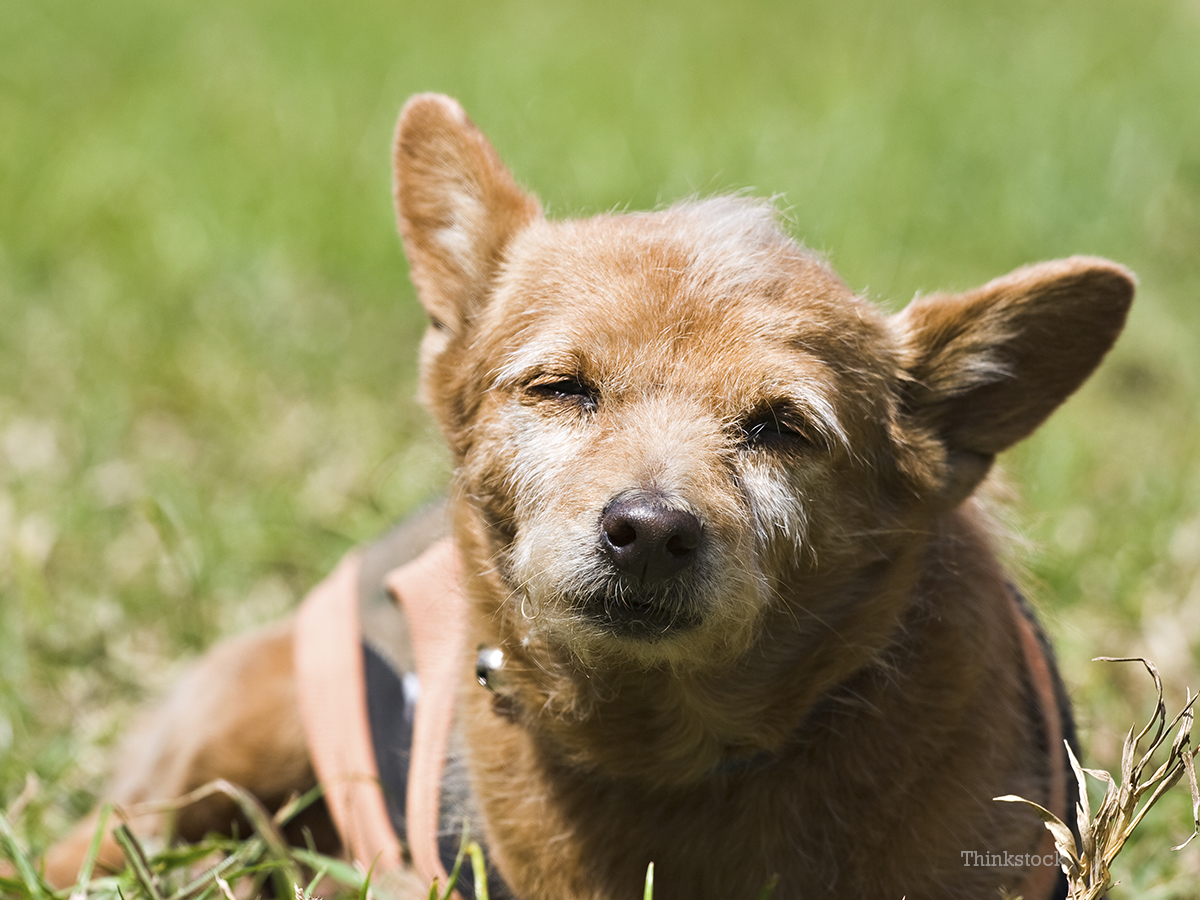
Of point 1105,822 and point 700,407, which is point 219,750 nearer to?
point 700,407

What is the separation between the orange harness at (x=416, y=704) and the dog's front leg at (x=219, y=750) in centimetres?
17

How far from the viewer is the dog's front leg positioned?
3.42m

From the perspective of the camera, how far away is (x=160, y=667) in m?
4.14

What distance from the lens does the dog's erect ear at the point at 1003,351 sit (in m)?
2.65

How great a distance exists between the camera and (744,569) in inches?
92.8

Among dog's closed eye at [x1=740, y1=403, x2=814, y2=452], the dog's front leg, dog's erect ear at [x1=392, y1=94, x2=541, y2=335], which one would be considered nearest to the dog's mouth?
dog's closed eye at [x1=740, y1=403, x2=814, y2=452]

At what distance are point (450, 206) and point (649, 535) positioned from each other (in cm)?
118

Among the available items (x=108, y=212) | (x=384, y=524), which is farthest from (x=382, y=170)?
(x=384, y=524)

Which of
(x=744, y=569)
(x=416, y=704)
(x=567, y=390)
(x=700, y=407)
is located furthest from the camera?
(x=416, y=704)

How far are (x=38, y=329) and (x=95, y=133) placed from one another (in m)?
2.11

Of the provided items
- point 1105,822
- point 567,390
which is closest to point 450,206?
point 567,390

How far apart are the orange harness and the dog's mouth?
0.55m

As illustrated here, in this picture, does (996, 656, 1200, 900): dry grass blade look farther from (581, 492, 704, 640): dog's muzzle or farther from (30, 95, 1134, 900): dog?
(581, 492, 704, 640): dog's muzzle

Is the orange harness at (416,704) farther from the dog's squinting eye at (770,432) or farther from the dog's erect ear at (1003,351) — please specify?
the dog's squinting eye at (770,432)
